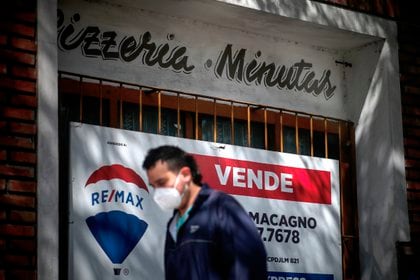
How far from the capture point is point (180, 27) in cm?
922

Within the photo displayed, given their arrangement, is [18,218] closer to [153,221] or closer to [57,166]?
[57,166]

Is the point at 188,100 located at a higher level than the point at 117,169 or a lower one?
higher

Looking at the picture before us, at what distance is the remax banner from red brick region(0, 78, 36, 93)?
0.51 metres

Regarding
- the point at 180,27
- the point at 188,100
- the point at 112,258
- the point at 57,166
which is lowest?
the point at 112,258

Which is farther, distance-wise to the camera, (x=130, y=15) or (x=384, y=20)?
(x=384, y=20)

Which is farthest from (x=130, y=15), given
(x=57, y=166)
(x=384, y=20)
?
(x=384, y=20)

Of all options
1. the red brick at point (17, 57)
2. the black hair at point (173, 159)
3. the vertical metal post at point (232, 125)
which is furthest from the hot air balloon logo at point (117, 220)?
the vertical metal post at point (232, 125)

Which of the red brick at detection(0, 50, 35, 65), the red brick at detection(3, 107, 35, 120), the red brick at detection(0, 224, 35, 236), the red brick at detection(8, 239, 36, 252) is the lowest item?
the red brick at detection(8, 239, 36, 252)

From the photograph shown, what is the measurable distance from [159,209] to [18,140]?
1283 mm

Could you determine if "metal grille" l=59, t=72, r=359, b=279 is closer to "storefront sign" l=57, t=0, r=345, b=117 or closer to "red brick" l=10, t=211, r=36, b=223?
"storefront sign" l=57, t=0, r=345, b=117

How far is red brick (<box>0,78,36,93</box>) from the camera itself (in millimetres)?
7801

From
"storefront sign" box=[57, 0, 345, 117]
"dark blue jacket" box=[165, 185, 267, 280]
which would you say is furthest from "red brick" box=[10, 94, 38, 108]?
"dark blue jacket" box=[165, 185, 267, 280]

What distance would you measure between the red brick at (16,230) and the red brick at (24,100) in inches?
33.0

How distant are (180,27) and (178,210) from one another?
1.81 m
